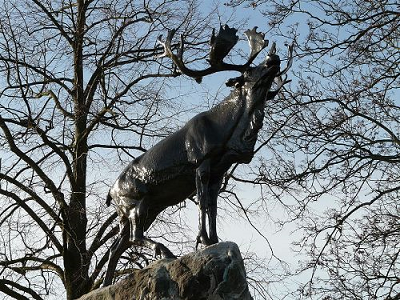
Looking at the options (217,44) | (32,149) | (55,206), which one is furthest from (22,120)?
(217,44)

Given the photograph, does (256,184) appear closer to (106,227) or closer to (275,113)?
(275,113)

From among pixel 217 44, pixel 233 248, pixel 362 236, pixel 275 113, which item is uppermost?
pixel 275 113

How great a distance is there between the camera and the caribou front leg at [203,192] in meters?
5.96

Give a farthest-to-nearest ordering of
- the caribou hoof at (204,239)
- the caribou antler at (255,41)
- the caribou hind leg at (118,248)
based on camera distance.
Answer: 1. the caribou hind leg at (118,248)
2. the caribou antler at (255,41)
3. the caribou hoof at (204,239)

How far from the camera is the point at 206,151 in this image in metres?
5.99

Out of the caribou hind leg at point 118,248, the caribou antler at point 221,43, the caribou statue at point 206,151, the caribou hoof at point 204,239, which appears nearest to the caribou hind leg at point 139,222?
the caribou statue at point 206,151

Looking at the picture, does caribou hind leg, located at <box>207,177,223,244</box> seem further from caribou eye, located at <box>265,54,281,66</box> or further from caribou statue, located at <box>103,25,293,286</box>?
caribou eye, located at <box>265,54,281,66</box>

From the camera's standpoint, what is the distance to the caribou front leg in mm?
5957

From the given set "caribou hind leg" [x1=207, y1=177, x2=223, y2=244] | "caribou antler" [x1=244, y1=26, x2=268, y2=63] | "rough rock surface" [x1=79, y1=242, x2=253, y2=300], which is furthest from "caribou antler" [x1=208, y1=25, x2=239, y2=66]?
"rough rock surface" [x1=79, y1=242, x2=253, y2=300]

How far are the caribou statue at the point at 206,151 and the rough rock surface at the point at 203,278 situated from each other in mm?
346

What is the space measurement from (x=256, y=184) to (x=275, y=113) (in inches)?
70.6

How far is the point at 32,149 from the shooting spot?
514 inches

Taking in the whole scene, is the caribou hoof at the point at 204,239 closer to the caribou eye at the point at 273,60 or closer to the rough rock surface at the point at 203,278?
the rough rock surface at the point at 203,278

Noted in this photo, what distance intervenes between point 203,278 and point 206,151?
105 cm
